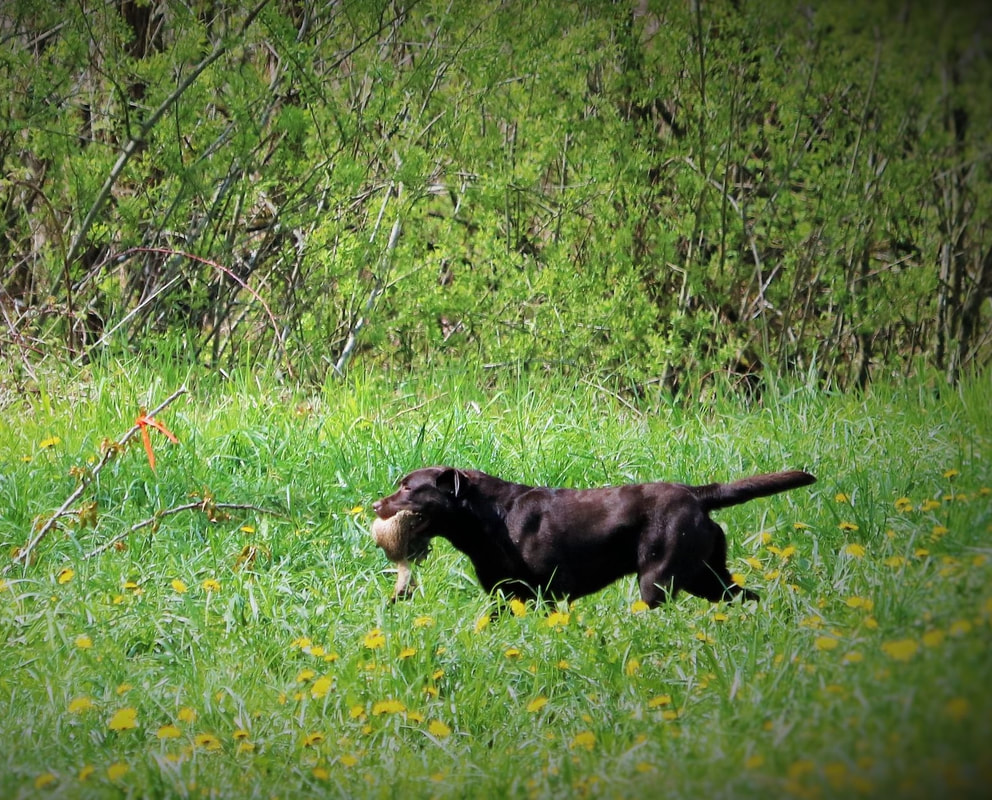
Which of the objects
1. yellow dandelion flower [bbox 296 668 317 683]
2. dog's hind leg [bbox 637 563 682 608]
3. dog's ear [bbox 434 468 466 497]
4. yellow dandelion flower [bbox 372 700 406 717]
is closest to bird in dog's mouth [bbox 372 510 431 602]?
dog's ear [bbox 434 468 466 497]

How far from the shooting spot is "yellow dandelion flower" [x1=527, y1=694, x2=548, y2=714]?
361 cm

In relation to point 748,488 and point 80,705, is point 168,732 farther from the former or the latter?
point 748,488

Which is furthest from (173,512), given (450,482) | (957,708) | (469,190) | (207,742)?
(957,708)

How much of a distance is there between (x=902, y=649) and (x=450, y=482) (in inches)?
92.9

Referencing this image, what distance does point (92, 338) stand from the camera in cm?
811

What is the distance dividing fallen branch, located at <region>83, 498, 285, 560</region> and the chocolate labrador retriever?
996 mm

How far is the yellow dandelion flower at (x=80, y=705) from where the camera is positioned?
Answer: 3.62 m

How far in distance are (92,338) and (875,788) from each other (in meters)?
7.33

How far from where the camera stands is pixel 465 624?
4266mm

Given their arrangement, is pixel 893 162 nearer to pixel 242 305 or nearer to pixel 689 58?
pixel 689 58

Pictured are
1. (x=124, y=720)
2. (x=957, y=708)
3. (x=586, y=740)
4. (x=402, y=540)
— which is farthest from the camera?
(x=402, y=540)

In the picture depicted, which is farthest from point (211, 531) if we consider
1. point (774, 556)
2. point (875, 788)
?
point (875, 788)

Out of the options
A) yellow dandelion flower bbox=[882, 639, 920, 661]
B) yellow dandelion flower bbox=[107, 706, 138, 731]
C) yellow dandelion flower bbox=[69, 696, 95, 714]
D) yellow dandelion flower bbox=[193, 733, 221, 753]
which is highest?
yellow dandelion flower bbox=[882, 639, 920, 661]

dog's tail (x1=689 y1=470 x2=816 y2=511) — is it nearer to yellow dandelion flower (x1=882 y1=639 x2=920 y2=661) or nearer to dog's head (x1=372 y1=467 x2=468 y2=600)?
dog's head (x1=372 y1=467 x2=468 y2=600)
